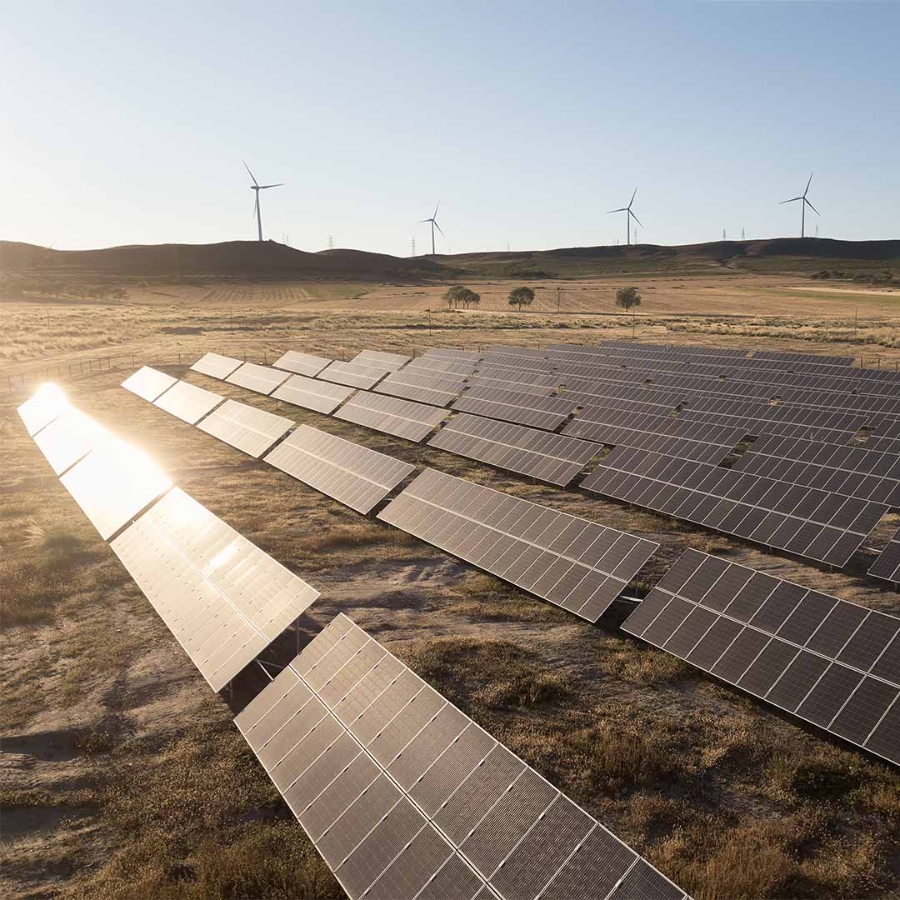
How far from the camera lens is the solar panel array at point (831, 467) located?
2442 cm

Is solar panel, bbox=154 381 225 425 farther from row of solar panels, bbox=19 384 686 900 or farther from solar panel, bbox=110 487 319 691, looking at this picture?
row of solar panels, bbox=19 384 686 900

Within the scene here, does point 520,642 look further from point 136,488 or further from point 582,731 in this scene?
point 136,488

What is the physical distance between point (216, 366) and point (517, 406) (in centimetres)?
3015

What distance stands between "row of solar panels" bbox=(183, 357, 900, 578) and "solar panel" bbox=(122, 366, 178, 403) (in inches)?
707

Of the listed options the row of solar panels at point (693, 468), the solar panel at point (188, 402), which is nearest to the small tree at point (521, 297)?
the solar panel at point (188, 402)

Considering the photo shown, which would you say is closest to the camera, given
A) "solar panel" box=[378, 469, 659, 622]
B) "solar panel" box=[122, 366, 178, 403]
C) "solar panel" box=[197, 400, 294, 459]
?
"solar panel" box=[378, 469, 659, 622]

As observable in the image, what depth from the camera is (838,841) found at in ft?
37.6

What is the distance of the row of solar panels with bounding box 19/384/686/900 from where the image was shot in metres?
9.64

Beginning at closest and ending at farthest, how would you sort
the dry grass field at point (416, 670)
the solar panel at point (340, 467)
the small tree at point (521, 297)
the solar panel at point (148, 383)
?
the dry grass field at point (416, 670)
the solar panel at point (340, 467)
the solar panel at point (148, 383)
the small tree at point (521, 297)

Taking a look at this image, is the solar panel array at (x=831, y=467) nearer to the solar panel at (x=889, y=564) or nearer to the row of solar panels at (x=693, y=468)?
the row of solar panels at (x=693, y=468)

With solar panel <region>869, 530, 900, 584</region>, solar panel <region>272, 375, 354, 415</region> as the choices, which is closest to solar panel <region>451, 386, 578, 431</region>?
solar panel <region>272, 375, 354, 415</region>

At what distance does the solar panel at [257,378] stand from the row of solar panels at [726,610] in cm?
2991

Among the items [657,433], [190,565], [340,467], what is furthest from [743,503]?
[190,565]

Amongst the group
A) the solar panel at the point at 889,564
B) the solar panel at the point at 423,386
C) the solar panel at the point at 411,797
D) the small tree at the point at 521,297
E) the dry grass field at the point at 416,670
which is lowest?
the dry grass field at the point at 416,670
